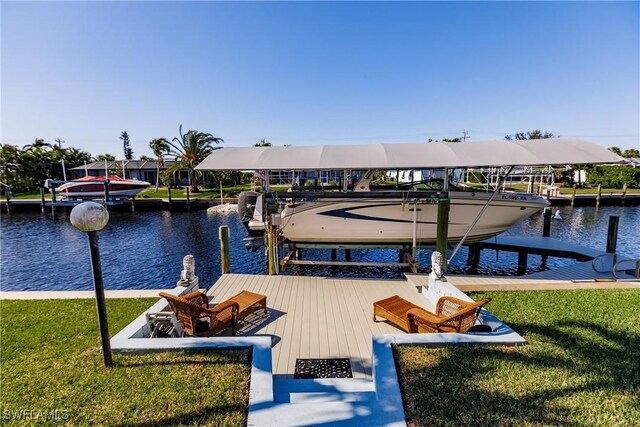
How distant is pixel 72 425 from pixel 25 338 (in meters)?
2.65

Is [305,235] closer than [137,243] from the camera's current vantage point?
Yes

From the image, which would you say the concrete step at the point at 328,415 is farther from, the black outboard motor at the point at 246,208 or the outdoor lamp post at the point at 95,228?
the black outboard motor at the point at 246,208

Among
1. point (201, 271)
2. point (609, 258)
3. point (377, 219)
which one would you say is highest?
point (377, 219)

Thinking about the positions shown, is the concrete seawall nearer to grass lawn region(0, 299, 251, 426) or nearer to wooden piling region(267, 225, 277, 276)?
wooden piling region(267, 225, 277, 276)

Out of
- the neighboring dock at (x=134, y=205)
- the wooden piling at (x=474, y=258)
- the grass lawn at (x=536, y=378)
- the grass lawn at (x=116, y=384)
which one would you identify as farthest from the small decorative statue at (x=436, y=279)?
the neighboring dock at (x=134, y=205)

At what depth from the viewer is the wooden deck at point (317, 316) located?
4613 millimetres

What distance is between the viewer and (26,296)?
627 centimetres

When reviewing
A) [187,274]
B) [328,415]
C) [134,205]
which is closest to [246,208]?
[187,274]

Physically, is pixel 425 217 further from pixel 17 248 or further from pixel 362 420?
pixel 17 248

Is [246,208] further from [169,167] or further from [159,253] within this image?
[169,167]

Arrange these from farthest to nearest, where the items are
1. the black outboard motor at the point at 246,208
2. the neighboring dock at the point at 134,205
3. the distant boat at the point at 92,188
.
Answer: the distant boat at the point at 92,188, the neighboring dock at the point at 134,205, the black outboard motor at the point at 246,208

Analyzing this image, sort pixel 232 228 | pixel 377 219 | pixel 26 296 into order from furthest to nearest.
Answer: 1. pixel 232 228
2. pixel 377 219
3. pixel 26 296

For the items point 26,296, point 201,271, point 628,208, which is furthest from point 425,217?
point 628,208

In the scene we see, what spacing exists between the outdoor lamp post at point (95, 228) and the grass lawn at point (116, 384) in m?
0.34
